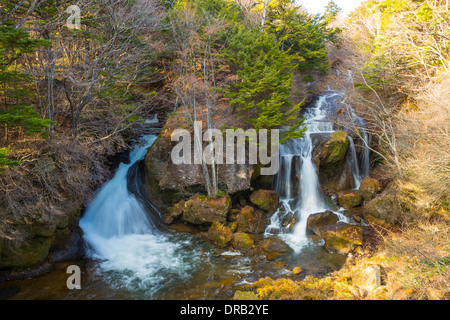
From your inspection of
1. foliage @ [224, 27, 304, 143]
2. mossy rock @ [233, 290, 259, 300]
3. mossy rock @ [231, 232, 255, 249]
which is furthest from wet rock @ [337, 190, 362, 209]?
mossy rock @ [233, 290, 259, 300]

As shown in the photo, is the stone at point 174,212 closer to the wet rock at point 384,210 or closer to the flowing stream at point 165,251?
the flowing stream at point 165,251

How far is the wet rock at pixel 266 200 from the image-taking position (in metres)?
11.8

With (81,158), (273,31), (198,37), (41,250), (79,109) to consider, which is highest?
(273,31)

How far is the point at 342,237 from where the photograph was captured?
9.19 m

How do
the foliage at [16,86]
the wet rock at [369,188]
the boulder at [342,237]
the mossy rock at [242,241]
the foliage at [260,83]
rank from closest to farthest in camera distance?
the foliage at [16,86] → the boulder at [342,237] → the mossy rock at [242,241] → the foliage at [260,83] → the wet rock at [369,188]

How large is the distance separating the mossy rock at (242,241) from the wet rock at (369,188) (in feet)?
22.7

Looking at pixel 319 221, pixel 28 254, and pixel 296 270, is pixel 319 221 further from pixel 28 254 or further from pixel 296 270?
pixel 28 254

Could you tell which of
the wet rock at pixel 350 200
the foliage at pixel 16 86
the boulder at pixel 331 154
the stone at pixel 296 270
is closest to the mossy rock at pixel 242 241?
the stone at pixel 296 270

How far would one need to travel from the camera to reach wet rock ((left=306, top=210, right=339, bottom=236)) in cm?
1052

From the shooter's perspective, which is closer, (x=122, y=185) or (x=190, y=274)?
(x=190, y=274)

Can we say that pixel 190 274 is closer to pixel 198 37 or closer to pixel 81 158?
pixel 81 158
